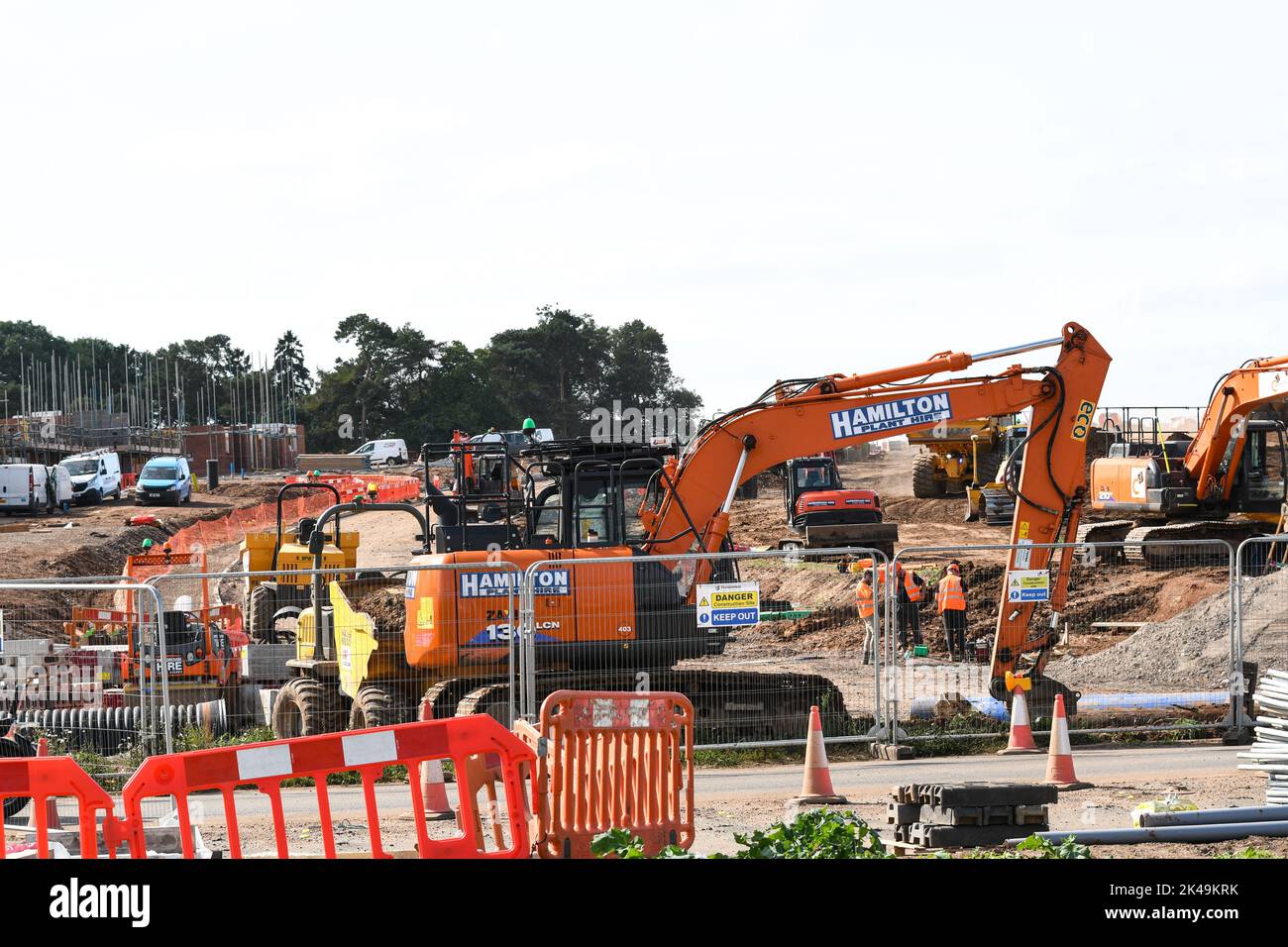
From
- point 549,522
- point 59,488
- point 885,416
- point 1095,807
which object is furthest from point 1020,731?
point 59,488

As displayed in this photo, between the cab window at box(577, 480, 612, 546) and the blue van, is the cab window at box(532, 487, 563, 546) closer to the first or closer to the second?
the cab window at box(577, 480, 612, 546)

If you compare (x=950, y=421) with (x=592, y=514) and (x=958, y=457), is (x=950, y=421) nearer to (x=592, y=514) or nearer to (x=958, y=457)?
(x=592, y=514)

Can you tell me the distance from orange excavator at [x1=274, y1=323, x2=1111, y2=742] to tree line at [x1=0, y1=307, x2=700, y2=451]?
73.9 metres

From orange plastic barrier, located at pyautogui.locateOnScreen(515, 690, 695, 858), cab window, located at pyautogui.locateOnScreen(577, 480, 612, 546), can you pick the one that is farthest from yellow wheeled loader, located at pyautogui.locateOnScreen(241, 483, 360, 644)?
orange plastic barrier, located at pyautogui.locateOnScreen(515, 690, 695, 858)

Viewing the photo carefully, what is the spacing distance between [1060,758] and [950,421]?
434cm

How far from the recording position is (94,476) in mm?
59312

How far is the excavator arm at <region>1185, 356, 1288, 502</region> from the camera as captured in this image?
80.7ft

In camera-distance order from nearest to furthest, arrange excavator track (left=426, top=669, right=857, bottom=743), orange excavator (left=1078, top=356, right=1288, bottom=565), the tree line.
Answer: excavator track (left=426, top=669, right=857, bottom=743)
orange excavator (left=1078, top=356, right=1288, bottom=565)
the tree line

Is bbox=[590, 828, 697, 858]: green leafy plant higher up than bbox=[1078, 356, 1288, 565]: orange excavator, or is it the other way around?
bbox=[1078, 356, 1288, 565]: orange excavator

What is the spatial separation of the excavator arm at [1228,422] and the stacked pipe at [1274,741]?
14.2 metres

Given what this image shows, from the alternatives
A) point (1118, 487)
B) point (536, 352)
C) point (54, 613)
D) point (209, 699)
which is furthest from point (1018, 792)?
point (536, 352)

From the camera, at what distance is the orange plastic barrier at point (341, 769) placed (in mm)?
6820

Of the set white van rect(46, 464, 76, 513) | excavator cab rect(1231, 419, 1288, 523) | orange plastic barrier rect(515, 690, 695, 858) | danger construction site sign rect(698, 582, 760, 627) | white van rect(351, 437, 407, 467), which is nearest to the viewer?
orange plastic barrier rect(515, 690, 695, 858)

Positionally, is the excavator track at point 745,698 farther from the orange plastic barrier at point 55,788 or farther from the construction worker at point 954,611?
the orange plastic barrier at point 55,788
